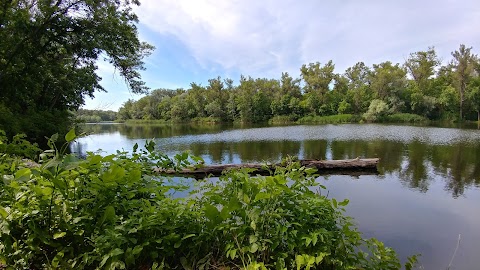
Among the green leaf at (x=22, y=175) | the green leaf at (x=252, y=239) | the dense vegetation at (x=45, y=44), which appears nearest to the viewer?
the green leaf at (x=22, y=175)

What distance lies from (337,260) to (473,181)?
11.2m

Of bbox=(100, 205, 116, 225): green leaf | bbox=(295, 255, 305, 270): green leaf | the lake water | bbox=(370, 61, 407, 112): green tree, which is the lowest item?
the lake water

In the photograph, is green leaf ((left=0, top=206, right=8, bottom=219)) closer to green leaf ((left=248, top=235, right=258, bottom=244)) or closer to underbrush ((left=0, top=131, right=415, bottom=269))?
underbrush ((left=0, top=131, right=415, bottom=269))

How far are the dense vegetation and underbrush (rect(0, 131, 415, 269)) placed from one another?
13.4m

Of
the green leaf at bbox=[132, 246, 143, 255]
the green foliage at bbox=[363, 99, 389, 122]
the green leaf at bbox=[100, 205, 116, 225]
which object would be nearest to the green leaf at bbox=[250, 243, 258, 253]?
the green leaf at bbox=[132, 246, 143, 255]

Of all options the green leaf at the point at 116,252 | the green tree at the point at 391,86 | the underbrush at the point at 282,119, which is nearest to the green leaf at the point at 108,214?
the green leaf at the point at 116,252

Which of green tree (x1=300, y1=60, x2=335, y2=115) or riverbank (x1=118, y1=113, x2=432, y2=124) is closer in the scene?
riverbank (x1=118, y1=113, x2=432, y2=124)

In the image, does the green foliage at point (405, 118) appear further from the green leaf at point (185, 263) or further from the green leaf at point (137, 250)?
the green leaf at point (137, 250)

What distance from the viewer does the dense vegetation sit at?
12594 mm

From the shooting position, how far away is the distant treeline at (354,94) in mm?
48281

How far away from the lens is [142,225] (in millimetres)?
1762

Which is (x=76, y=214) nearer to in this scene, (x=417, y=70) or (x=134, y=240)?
(x=134, y=240)

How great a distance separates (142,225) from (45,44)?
16.5 m

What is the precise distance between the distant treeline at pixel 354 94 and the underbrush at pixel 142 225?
5145cm
